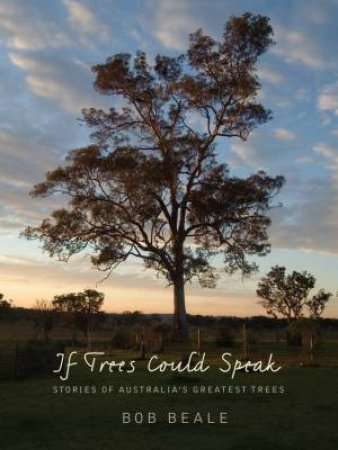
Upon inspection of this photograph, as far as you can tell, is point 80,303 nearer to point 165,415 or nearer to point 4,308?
point 4,308

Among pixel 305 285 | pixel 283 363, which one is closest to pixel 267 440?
pixel 283 363

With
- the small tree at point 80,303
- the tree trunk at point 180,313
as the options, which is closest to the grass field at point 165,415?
the tree trunk at point 180,313

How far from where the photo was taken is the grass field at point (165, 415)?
7.68 metres

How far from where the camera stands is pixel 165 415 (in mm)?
9594

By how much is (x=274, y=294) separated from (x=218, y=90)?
24088mm

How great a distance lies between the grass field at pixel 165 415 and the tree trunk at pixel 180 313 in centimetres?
1532

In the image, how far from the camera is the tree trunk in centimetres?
3002

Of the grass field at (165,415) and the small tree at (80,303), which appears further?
the small tree at (80,303)

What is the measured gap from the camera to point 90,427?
8.73 meters

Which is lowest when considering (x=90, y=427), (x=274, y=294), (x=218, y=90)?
(x=90, y=427)

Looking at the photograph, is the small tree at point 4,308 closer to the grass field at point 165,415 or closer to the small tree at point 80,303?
the small tree at point 80,303

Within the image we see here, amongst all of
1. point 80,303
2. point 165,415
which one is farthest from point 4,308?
point 165,415

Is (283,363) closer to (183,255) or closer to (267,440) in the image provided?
(267,440)

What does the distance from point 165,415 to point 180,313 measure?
2103 cm
